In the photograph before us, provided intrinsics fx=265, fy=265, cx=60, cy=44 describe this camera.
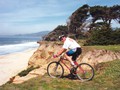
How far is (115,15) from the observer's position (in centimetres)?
4034

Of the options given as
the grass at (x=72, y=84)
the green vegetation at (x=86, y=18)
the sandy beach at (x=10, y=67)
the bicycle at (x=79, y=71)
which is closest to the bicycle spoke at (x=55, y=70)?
the bicycle at (x=79, y=71)

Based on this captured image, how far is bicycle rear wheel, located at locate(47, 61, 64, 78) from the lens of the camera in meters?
12.2

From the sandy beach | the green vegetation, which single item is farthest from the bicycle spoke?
the green vegetation

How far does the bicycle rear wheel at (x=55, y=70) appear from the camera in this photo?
40.1 ft

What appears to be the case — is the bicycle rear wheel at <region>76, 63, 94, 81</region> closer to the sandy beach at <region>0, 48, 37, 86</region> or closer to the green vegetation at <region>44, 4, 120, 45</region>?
the sandy beach at <region>0, 48, 37, 86</region>

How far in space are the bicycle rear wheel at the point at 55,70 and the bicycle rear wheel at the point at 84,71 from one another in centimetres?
88

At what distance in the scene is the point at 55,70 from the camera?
12.2 metres

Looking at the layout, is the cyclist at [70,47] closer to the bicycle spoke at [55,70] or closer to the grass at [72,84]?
the bicycle spoke at [55,70]

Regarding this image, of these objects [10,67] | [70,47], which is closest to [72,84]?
[70,47]

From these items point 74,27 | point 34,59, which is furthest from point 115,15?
point 34,59

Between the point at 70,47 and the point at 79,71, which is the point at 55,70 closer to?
the point at 79,71

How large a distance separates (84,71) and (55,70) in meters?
1.49

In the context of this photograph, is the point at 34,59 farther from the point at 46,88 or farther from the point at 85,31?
the point at 46,88

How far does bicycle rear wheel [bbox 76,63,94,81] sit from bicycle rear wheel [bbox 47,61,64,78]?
88cm
